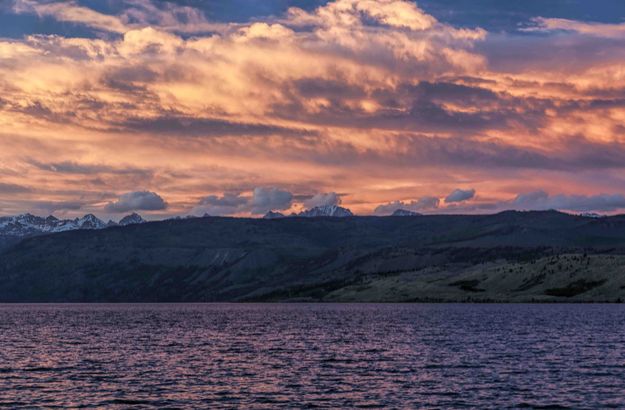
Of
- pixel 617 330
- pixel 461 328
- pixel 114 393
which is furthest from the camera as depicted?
pixel 461 328

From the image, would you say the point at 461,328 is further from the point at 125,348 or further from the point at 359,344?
the point at 125,348

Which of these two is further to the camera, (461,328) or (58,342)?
(461,328)

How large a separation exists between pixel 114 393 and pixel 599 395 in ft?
147

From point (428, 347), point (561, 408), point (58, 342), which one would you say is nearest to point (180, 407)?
point (561, 408)

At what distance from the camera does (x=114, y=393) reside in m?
75.8

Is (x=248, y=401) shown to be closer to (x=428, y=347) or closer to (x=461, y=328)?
(x=428, y=347)

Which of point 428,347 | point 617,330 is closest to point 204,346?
point 428,347

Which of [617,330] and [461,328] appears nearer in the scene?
[617,330]

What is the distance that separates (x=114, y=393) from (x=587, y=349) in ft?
244

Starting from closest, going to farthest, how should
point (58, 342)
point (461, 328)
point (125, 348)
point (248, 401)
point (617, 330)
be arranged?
point (248, 401) → point (125, 348) → point (58, 342) → point (617, 330) → point (461, 328)

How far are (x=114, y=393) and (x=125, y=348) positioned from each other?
55.7m

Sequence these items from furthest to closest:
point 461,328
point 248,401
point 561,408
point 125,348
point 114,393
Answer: point 461,328
point 125,348
point 114,393
point 248,401
point 561,408

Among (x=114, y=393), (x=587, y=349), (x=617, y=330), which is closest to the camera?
(x=114, y=393)

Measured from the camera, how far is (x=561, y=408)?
66.4m
